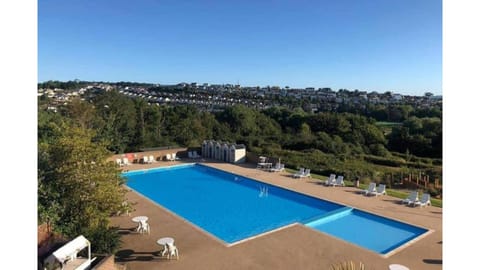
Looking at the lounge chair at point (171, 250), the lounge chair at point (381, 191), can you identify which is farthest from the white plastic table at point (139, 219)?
the lounge chair at point (381, 191)

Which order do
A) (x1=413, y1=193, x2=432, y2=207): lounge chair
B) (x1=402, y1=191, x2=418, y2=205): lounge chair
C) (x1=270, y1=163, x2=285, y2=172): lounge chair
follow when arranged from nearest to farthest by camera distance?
(x1=413, y1=193, x2=432, y2=207): lounge chair, (x1=402, y1=191, x2=418, y2=205): lounge chair, (x1=270, y1=163, x2=285, y2=172): lounge chair

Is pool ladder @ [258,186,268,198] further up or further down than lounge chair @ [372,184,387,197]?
further down

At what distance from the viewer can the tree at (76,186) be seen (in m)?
7.89

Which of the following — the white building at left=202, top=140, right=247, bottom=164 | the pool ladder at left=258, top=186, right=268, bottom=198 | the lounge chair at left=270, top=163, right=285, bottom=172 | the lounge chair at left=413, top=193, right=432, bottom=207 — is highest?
the white building at left=202, top=140, right=247, bottom=164

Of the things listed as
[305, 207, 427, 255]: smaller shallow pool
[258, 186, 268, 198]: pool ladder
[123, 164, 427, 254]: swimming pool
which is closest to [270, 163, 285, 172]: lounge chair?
[123, 164, 427, 254]: swimming pool

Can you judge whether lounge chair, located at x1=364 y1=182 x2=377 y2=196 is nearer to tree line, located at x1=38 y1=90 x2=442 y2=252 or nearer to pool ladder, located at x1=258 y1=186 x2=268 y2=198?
tree line, located at x1=38 y1=90 x2=442 y2=252

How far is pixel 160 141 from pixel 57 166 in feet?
51.2

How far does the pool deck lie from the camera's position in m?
7.61

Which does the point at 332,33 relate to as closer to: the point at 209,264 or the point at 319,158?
the point at 319,158

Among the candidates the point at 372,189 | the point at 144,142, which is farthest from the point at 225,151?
the point at 372,189

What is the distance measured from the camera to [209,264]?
24.7ft

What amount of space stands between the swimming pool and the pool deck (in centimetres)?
52

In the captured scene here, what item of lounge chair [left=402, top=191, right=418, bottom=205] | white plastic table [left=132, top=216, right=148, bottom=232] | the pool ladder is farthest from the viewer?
the pool ladder

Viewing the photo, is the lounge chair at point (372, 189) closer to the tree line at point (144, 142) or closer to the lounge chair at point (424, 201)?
the lounge chair at point (424, 201)
